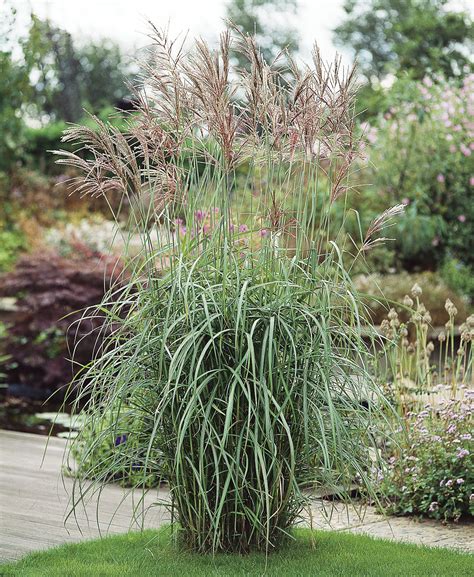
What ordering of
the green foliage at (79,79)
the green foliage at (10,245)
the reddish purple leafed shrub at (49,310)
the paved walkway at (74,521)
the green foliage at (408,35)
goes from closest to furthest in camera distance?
1. the paved walkway at (74,521)
2. the reddish purple leafed shrub at (49,310)
3. the green foliage at (10,245)
4. the green foliage at (408,35)
5. the green foliage at (79,79)

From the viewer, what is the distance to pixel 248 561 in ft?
11.0

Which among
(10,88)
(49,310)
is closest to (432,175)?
(49,310)

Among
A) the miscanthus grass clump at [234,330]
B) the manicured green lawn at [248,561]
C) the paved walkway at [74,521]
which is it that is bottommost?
the paved walkway at [74,521]

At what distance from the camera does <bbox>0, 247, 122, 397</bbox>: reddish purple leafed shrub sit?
904cm

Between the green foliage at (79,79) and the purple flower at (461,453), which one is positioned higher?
the green foliage at (79,79)

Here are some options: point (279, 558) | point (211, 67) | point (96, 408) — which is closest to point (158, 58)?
point (211, 67)

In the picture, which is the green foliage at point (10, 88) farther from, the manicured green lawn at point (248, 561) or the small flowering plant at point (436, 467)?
the manicured green lawn at point (248, 561)

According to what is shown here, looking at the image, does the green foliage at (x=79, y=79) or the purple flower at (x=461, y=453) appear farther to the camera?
the green foliage at (x=79, y=79)

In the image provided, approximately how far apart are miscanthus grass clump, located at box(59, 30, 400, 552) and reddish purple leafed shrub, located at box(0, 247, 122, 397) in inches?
220

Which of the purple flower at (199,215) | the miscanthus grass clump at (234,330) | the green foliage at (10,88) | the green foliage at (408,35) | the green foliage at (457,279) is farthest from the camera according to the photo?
the green foliage at (408,35)

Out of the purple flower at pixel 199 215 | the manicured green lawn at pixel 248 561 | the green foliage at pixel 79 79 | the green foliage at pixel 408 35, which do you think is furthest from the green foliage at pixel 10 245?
the manicured green lawn at pixel 248 561

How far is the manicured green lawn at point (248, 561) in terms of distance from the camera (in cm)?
326

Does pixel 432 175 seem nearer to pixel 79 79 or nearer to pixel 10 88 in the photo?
pixel 10 88

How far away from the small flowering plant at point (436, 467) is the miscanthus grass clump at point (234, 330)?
125 centimetres
